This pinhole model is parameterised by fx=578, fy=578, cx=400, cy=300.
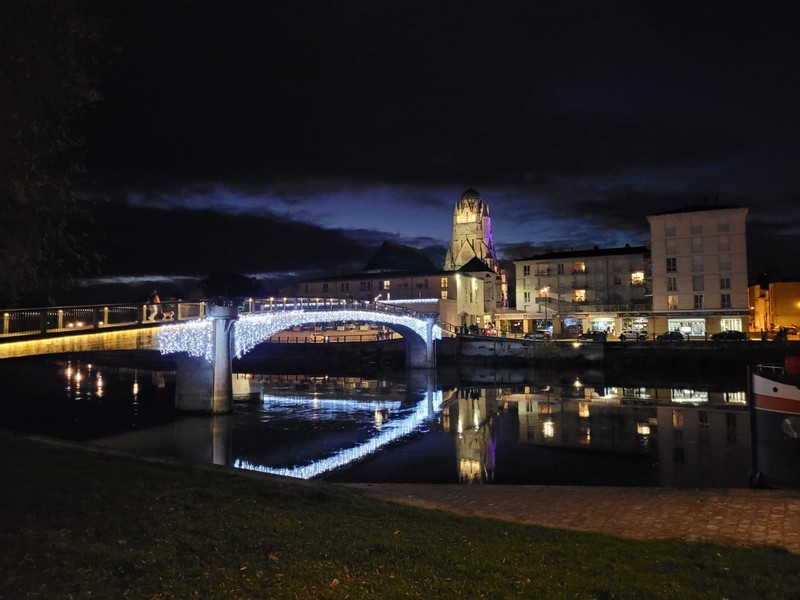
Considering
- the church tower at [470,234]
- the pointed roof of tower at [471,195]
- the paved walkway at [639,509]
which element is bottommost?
the paved walkway at [639,509]

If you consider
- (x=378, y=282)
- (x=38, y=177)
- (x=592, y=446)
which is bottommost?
(x=592, y=446)

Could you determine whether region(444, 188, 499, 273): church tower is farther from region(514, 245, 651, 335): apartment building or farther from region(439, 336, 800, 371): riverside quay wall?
region(439, 336, 800, 371): riverside quay wall

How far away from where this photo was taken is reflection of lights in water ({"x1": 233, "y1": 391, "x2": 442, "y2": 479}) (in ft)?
63.6

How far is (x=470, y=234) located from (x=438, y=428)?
306ft

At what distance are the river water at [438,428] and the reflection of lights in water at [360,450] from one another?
0.07 metres

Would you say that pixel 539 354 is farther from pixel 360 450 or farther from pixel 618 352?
pixel 360 450

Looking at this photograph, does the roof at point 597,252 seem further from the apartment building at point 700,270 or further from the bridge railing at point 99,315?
the bridge railing at point 99,315

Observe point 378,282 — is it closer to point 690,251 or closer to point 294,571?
point 690,251

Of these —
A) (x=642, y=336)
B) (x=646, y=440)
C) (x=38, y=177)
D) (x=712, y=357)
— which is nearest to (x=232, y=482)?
(x=38, y=177)

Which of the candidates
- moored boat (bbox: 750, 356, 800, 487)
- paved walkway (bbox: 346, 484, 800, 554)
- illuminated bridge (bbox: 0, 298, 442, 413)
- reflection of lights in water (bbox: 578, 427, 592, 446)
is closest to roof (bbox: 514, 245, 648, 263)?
illuminated bridge (bbox: 0, 298, 442, 413)

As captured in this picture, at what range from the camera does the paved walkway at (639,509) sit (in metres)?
9.12

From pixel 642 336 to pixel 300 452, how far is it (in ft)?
168

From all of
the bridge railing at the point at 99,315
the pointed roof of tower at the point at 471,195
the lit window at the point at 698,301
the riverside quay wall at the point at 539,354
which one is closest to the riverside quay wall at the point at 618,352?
the riverside quay wall at the point at 539,354

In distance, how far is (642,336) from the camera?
208 feet
